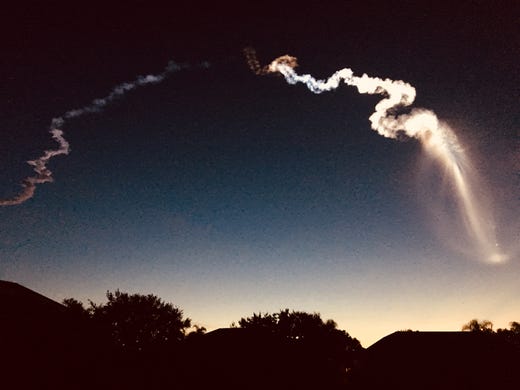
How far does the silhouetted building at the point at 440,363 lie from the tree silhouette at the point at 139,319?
31.5 metres

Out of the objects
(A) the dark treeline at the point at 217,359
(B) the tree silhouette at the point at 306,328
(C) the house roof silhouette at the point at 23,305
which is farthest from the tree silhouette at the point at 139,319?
(C) the house roof silhouette at the point at 23,305

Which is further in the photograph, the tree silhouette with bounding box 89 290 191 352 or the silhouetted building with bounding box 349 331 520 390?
the tree silhouette with bounding box 89 290 191 352

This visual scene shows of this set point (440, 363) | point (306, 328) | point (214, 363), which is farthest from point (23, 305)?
point (306, 328)

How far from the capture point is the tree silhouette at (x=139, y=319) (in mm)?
49375

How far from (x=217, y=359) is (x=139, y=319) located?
114 feet

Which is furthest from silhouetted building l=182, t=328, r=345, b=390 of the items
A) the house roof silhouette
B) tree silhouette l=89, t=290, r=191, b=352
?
tree silhouette l=89, t=290, r=191, b=352

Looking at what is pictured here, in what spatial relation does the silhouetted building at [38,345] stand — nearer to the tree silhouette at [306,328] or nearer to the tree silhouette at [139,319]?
the tree silhouette at [139,319]

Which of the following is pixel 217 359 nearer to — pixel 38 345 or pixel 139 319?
pixel 38 345

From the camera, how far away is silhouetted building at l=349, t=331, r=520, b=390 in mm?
24438

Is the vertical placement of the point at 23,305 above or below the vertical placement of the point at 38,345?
above

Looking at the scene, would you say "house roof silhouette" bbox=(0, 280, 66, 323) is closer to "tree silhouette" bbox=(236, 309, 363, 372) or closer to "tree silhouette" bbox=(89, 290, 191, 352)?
"tree silhouette" bbox=(89, 290, 191, 352)

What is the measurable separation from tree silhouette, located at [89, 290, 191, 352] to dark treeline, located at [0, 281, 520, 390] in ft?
86.2

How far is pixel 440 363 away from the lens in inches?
1035

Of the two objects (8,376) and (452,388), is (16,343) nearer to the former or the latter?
(8,376)
